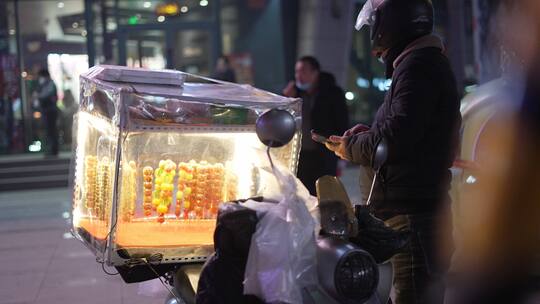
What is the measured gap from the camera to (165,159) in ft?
9.57

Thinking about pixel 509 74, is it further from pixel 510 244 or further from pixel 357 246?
pixel 357 246

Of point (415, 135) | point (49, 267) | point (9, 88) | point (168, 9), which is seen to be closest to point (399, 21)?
point (415, 135)

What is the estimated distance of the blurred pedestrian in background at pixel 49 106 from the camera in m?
12.0

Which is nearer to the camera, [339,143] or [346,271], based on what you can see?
[346,271]

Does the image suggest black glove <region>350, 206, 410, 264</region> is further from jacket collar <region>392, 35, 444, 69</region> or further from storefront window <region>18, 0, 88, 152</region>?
storefront window <region>18, 0, 88, 152</region>

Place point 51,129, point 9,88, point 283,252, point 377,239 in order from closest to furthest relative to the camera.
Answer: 1. point 283,252
2. point 377,239
3. point 51,129
4. point 9,88

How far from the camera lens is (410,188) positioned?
2.61m

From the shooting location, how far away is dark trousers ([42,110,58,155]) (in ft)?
39.3

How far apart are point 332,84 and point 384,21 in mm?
3685

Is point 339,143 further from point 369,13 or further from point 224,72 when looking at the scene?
point 224,72

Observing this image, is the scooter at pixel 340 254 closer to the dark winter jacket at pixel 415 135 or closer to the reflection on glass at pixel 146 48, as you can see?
the dark winter jacket at pixel 415 135

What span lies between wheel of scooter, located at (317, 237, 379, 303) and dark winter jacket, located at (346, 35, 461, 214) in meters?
0.41

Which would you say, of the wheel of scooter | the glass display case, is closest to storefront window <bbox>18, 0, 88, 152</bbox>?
the glass display case

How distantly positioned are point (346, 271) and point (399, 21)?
1018 mm
